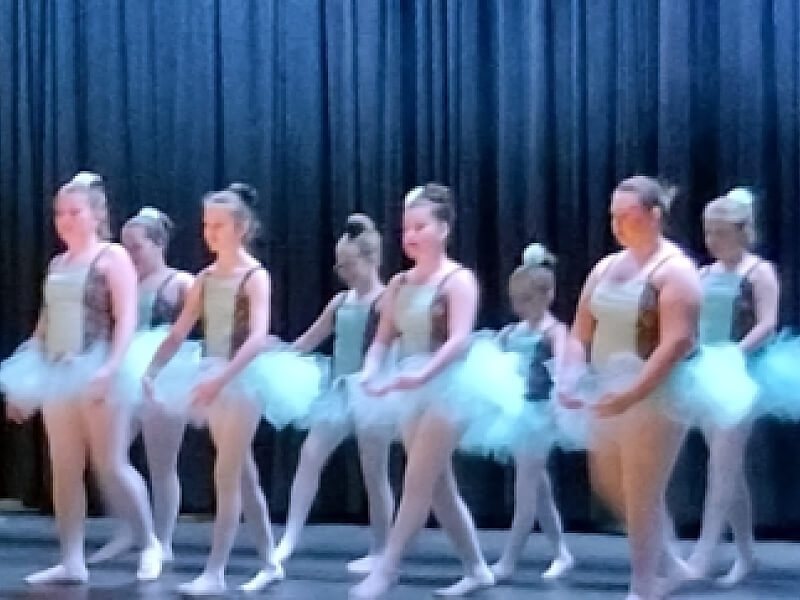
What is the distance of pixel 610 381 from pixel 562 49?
246 cm

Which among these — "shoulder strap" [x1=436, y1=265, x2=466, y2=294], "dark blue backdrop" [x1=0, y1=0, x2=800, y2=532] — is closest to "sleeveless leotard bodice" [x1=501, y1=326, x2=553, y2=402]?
"shoulder strap" [x1=436, y1=265, x2=466, y2=294]

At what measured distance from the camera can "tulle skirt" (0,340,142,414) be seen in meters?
4.81

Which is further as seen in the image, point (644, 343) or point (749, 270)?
point (749, 270)

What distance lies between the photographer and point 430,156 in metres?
6.59

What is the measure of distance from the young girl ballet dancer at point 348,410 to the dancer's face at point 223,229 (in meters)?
0.55

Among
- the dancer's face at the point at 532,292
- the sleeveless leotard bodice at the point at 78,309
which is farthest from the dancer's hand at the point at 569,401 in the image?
the sleeveless leotard bodice at the point at 78,309

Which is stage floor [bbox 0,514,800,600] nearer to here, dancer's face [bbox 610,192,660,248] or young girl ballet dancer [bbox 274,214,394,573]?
young girl ballet dancer [bbox 274,214,394,573]

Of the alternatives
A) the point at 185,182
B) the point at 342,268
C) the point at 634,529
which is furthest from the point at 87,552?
the point at 634,529

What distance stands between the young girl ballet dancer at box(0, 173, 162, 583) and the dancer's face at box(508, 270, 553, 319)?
1.28 m

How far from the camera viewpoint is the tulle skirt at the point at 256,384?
4.76 meters

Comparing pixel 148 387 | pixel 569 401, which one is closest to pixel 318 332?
pixel 148 387

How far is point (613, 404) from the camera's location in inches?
165

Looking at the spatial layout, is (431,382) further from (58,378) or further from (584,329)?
(58,378)

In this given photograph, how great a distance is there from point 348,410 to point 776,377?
139cm
